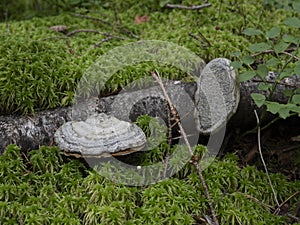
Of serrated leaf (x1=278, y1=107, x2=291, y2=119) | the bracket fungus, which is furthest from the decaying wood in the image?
serrated leaf (x1=278, y1=107, x2=291, y2=119)

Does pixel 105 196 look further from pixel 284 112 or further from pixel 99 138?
pixel 284 112

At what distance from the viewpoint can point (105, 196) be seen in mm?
2803

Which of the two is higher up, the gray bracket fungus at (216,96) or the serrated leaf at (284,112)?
the serrated leaf at (284,112)

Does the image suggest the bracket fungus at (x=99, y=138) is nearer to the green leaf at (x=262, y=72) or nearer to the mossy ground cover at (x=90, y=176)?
the mossy ground cover at (x=90, y=176)

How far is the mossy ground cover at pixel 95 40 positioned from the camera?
3.30 m

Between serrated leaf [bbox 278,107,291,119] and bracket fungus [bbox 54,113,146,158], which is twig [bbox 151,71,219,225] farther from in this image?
serrated leaf [bbox 278,107,291,119]

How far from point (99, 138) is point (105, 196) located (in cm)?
37

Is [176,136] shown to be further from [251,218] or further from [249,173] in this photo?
[251,218]

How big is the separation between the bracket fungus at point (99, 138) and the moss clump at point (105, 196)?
182 mm

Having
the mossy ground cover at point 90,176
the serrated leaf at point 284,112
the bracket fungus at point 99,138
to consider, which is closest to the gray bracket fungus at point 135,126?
the bracket fungus at point 99,138

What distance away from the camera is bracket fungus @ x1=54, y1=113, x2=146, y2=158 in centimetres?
284

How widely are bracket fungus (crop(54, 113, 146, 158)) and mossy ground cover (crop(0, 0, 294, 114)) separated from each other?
0.39 metres

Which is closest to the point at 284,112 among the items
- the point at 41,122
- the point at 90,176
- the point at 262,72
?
the point at 262,72

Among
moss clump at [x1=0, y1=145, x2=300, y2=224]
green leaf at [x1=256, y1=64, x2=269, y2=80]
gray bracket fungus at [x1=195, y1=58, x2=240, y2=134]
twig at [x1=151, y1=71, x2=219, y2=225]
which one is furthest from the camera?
gray bracket fungus at [x1=195, y1=58, x2=240, y2=134]
